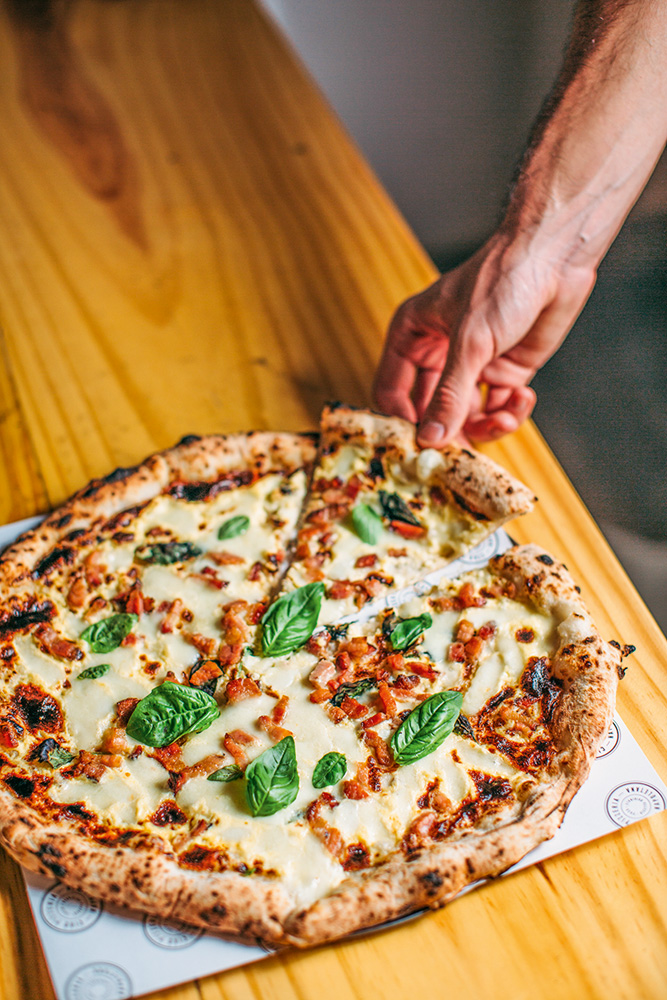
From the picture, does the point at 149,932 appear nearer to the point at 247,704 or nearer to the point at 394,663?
the point at 247,704

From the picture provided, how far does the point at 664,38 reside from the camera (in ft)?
9.45

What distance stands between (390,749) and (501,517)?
0.88 m

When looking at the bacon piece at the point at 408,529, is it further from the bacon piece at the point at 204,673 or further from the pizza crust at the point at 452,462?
the bacon piece at the point at 204,673

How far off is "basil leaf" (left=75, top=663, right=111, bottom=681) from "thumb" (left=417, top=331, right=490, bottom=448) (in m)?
1.28

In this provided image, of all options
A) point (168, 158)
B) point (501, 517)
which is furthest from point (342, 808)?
point (168, 158)

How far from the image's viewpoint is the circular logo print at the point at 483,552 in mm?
2730

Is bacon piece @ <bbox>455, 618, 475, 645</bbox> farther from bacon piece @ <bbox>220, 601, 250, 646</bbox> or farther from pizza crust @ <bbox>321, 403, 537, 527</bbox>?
bacon piece @ <bbox>220, 601, 250, 646</bbox>

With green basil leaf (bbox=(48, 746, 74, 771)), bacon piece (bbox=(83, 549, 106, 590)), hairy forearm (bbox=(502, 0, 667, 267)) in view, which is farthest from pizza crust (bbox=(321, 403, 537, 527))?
green basil leaf (bbox=(48, 746, 74, 771))

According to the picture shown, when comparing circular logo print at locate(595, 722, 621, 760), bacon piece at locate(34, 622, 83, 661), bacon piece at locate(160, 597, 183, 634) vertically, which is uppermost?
bacon piece at locate(34, 622, 83, 661)

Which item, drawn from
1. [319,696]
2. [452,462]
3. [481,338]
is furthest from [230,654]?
[481,338]

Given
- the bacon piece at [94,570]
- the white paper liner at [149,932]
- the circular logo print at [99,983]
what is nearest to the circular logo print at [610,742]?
the white paper liner at [149,932]

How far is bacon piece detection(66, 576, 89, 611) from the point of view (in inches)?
100

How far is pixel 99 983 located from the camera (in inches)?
73.3

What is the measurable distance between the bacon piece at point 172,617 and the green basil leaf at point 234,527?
28cm
